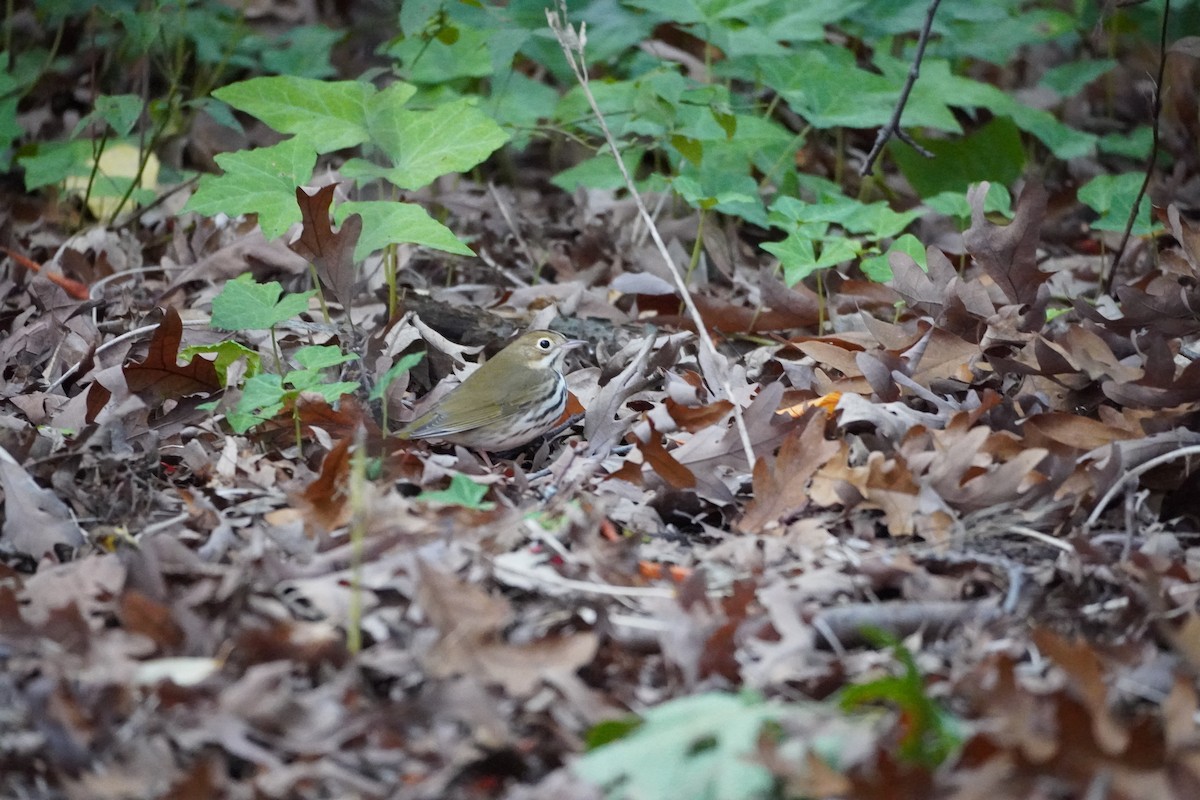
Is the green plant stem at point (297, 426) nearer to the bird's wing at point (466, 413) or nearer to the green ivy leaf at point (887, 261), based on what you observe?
the bird's wing at point (466, 413)

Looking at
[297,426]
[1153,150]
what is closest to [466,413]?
[297,426]

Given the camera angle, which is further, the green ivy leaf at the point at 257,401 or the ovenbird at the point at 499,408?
the ovenbird at the point at 499,408

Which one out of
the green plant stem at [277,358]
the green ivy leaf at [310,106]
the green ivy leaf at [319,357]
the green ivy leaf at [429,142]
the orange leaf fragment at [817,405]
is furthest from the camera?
the green ivy leaf at [310,106]

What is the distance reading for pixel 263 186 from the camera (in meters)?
4.23

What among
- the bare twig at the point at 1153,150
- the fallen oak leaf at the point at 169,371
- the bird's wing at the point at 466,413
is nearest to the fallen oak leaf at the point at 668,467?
the bird's wing at the point at 466,413

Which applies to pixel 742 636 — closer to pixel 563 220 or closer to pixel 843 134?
pixel 563 220

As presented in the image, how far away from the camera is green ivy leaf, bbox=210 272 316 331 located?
3.88 metres

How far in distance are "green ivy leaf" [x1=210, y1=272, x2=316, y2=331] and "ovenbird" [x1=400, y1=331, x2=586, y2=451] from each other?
1.83ft

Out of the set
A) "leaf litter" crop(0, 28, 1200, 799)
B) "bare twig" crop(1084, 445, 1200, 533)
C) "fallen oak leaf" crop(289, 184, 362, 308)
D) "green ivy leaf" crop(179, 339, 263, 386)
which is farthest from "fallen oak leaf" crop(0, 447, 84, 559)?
"bare twig" crop(1084, 445, 1200, 533)

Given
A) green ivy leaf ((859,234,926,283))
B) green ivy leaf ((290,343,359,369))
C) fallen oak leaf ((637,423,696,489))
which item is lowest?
green ivy leaf ((859,234,926,283))

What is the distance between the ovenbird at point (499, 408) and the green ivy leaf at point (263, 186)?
824mm

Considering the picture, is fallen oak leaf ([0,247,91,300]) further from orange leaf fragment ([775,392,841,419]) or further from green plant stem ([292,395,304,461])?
orange leaf fragment ([775,392,841,419])

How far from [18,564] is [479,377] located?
1.69 metres

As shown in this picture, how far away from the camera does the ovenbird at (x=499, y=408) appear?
4.19 meters
